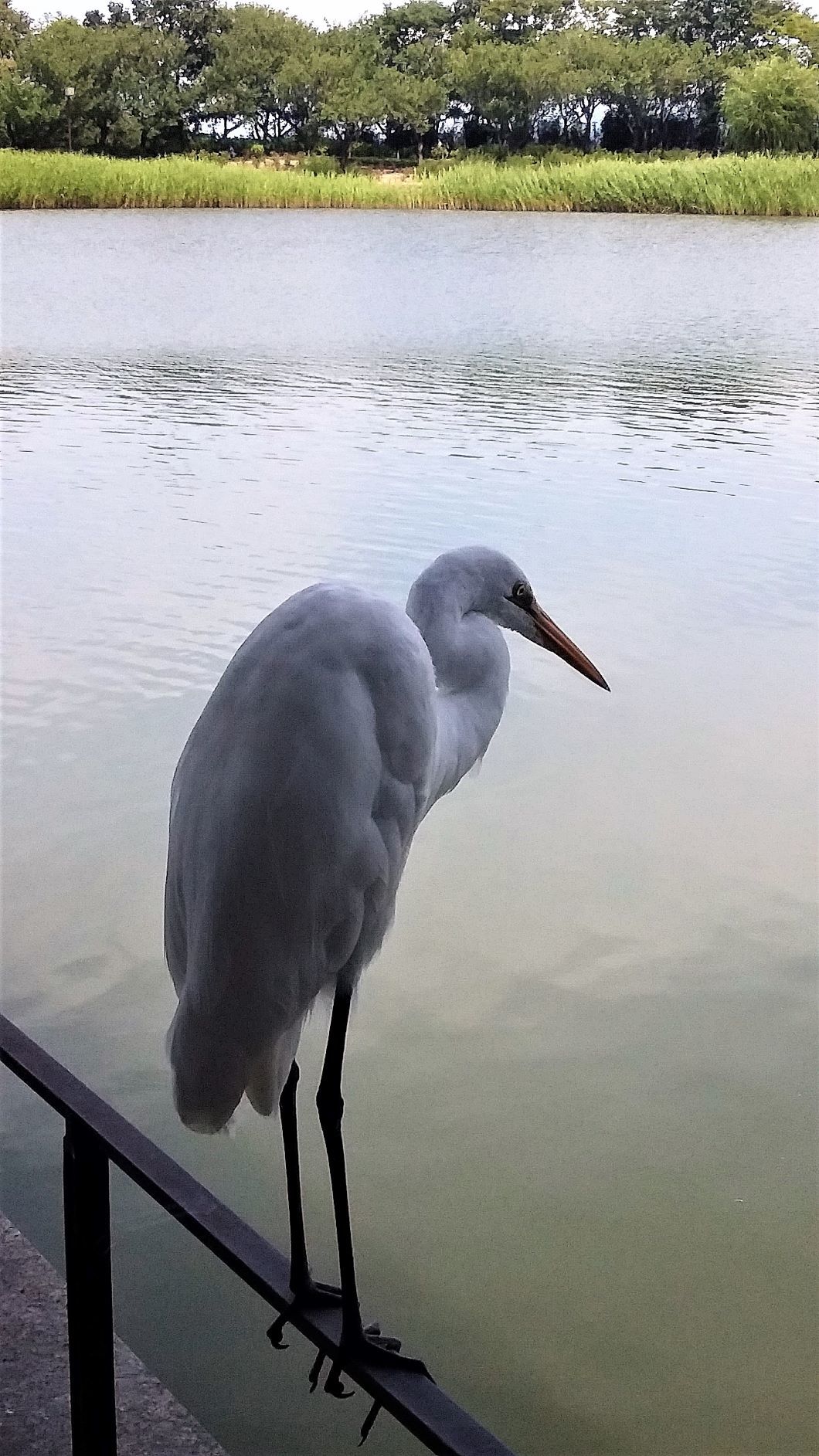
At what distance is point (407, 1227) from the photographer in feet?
6.66

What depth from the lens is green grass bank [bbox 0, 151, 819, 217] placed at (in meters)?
11.7

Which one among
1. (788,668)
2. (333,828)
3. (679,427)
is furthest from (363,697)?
(679,427)

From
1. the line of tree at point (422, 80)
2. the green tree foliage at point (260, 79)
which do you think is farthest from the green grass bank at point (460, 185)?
the green tree foliage at point (260, 79)

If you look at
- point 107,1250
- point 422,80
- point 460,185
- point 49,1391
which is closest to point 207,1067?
point 107,1250

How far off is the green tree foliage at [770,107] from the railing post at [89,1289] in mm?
12480

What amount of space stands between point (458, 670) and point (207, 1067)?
462 millimetres

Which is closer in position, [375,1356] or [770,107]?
[375,1356]

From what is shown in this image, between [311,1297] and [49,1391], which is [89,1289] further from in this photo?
[49,1391]

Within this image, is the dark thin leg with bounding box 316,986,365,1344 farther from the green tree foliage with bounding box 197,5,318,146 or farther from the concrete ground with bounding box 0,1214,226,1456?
the green tree foliage with bounding box 197,5,318,146

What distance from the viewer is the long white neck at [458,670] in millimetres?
1326

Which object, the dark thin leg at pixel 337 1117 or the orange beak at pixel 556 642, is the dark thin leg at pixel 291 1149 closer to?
the dark thin leg at pixel 337 1117

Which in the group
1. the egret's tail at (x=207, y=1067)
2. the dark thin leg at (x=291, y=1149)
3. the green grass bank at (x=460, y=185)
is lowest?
the dark thin leg at (x=291, y=1149)

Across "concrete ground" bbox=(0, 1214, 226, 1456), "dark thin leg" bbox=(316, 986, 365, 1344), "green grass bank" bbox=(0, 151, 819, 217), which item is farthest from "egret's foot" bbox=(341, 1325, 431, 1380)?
"green grass bank" bbox=(0, 151, 819, 217)

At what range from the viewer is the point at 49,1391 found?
1.29m
